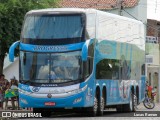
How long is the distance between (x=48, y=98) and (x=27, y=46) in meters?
2.21

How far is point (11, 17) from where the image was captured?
36.4m

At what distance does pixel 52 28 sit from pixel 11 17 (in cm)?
909

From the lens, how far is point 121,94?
33000 millimetres

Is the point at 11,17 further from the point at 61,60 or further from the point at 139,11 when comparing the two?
the point at 139,11

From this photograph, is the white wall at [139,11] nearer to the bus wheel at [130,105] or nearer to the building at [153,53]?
the building at [153,53]

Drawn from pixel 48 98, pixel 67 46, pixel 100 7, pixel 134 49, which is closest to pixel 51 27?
pixel 67 46

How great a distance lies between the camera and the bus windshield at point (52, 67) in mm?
27250

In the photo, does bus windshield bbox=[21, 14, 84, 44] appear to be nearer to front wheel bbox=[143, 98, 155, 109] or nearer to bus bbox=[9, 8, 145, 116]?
bus bbox=[9, 8, 145, 116]

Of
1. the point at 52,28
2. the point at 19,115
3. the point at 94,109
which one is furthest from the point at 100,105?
the point at 52,28

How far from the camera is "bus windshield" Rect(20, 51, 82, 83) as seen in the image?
2725 centimetres

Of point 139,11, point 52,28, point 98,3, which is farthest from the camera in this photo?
point 98,3

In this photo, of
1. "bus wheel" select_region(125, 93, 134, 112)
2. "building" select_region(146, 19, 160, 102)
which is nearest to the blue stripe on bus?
"bus wheel" select_region(125, 93, 134, 112)

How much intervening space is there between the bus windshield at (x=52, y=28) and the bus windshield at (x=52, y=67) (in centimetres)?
58

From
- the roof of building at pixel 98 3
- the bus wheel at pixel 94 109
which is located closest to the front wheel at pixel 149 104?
the roof of building at pixel 98 3
